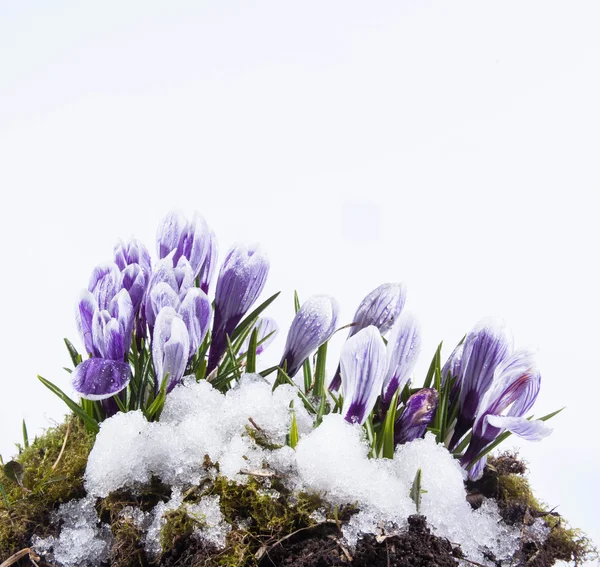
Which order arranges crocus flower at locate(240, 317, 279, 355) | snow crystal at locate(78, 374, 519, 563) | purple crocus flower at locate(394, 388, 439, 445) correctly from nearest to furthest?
snow crystal at locate(78, 374, 519, 563), purple crocus flower at locate(394, 388, 439, 445), crocus flower at locate(240, 317, 279, 355)

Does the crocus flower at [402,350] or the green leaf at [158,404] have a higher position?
the crocus flower at [402,350]

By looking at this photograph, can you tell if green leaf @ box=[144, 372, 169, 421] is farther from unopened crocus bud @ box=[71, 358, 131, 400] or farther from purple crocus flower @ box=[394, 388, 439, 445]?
purple crocus flower @ box=[394, 388, 439, 445]

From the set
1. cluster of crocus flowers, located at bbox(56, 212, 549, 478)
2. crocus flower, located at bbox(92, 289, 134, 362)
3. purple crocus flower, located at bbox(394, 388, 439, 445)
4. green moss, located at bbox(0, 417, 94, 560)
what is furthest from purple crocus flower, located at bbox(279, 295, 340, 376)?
green moss, located at bbox(0, 417, 94, 560)

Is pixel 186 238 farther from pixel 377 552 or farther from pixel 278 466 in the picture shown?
pixel 377 552

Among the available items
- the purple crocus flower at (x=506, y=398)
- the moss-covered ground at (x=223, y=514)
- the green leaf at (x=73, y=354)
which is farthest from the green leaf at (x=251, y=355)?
the purple crocus flower at (x=506, y=398)

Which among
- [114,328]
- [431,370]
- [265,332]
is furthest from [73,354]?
[431,370]

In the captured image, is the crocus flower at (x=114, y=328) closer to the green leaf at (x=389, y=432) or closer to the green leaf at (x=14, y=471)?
the green leaf at (x=14, y=471)
